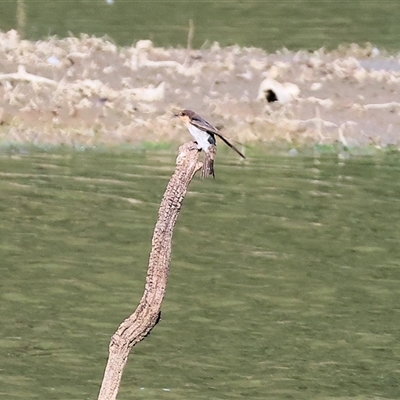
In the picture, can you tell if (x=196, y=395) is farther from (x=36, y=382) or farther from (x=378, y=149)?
(x=378, y=149)

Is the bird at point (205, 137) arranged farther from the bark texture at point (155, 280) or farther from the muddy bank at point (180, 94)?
the muddy bank at point (180, 94)

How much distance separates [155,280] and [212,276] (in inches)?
203

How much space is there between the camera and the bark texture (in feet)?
20.5

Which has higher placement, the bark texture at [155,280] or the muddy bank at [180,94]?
the muddy bank at [180,94]

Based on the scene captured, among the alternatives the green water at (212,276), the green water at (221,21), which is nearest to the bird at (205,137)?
the green water at (212,276)

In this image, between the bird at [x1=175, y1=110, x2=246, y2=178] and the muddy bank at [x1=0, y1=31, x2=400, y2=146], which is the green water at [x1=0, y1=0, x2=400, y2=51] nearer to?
the muddy bank at [x1=0, y1=31, x2=400, y2=146]

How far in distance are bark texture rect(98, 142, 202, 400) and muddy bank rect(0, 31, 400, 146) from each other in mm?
9468

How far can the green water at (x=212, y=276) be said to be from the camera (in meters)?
9.09

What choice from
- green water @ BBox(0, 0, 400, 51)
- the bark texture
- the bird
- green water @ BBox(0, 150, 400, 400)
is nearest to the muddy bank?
green water @ BBox(0, 150, 400, 400)

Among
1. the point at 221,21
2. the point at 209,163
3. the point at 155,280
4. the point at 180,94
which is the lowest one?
the point at 155,280

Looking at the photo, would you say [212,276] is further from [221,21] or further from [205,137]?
[221,21]

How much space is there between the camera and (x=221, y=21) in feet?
80.1

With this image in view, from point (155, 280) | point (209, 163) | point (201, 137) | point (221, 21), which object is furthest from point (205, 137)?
point (221, 21)

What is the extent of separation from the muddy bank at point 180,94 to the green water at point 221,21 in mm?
2295
